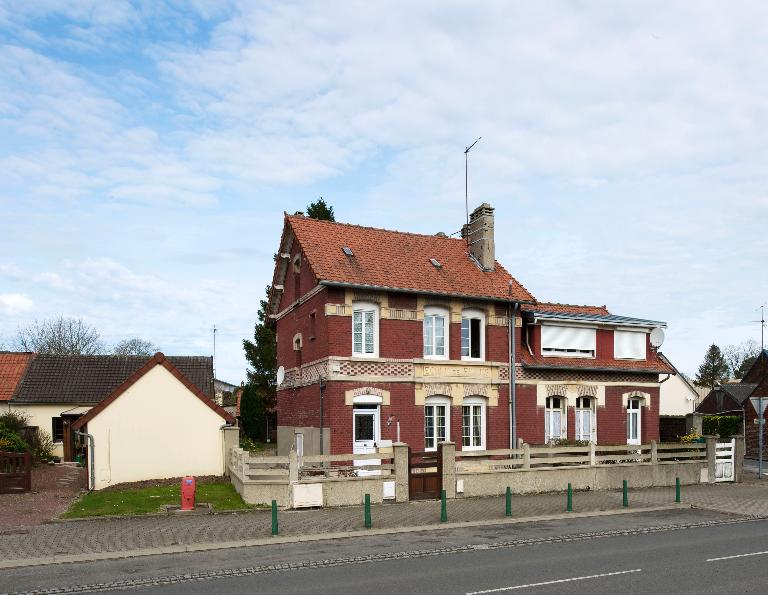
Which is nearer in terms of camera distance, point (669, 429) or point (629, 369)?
point (629, 369)

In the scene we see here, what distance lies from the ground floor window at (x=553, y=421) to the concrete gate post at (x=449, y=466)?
7512mm

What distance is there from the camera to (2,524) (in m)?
16.8

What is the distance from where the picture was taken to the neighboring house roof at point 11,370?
33938mm

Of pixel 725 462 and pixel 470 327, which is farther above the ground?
pixel 470 327

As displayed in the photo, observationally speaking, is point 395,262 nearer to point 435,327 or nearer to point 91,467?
point 435,327

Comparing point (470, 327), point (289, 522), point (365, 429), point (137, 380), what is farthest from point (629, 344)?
point (137, 380)

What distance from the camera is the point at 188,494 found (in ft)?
59.9

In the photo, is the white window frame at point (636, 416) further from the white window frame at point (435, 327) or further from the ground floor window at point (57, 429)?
the ground floor window at point (57, 429)

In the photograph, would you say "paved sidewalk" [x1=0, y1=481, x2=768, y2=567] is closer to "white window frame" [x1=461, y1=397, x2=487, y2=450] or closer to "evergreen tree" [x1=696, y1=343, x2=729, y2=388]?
"white window frame" [x1=461, y1=397, x2=487, y2=450]

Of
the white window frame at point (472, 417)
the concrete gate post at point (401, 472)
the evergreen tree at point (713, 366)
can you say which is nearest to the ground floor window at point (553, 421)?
the white window frame at point (472, 417)

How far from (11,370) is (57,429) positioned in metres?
4.33

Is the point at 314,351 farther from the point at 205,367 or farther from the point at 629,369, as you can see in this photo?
the point at 205,367

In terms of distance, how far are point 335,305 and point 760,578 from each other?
49.9 feet

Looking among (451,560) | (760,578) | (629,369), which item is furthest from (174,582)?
(629,369)
